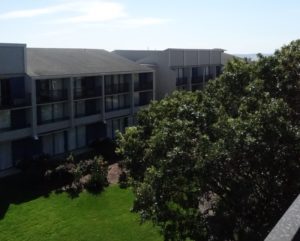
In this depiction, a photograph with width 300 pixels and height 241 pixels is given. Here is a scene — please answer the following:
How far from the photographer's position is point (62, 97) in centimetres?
4309

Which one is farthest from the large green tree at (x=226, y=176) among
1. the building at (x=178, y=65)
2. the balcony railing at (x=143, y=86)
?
the building at (x=178, y=65)

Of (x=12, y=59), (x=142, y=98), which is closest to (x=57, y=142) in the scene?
(x=12, y=59)

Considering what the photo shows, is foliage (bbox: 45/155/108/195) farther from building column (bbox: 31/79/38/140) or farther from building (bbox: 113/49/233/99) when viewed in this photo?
building (bbox: 113/49/233/99)

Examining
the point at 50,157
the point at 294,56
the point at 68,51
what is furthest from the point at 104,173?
the point at 68,51

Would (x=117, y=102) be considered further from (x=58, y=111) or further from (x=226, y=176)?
(x=226, y=176)

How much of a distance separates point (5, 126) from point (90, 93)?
11399mm

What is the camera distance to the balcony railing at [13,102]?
37250 millimetres

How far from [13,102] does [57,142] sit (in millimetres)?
6873

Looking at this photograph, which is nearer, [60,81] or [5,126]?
[5,126]

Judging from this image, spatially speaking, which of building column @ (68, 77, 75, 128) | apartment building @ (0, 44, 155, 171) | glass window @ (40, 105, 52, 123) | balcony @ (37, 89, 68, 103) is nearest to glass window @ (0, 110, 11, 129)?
apartment building @ (0, 44, 155, 171)

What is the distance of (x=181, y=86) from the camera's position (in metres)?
61.8

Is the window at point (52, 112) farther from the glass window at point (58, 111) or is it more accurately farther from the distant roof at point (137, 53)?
the distant roof at point (137, 53)

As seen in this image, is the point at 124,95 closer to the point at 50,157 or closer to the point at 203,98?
the point at 50,157

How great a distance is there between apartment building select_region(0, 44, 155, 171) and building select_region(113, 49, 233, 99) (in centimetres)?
382
